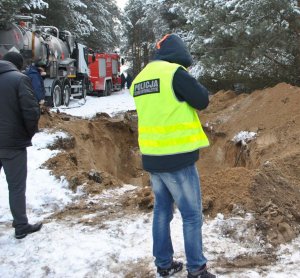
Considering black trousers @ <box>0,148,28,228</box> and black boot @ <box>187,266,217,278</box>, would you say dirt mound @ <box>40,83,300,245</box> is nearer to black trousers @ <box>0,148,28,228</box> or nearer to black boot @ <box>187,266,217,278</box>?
black boot @ <box>187,266,217,278</box>

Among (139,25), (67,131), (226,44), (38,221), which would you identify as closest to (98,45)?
(139,25)

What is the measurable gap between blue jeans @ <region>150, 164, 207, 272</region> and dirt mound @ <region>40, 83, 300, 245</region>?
1.18m

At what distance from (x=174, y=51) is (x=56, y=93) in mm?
15607

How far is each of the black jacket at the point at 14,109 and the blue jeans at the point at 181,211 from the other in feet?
5.34

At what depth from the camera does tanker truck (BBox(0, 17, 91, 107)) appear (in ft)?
53.0

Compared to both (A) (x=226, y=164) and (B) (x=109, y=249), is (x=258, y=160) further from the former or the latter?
(B) (x=109, y=249)

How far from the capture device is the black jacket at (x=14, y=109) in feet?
15.5

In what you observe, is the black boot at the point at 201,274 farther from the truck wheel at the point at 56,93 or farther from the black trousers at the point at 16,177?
the truck wheel at the point at 56,93

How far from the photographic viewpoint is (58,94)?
18938 millimetres

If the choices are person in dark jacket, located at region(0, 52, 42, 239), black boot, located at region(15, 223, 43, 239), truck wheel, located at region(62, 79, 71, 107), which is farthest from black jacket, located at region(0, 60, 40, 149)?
truck wheel, located at region(62, 79, 71, 107)

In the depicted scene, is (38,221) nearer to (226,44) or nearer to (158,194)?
(158,194)

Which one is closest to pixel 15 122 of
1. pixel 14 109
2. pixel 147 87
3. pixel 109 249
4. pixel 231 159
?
pixel 14 109

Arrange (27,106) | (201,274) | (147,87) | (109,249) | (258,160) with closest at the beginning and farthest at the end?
(147,87) < (201,274) < (109,249) < (27,106) < (258,160)

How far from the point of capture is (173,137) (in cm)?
352
